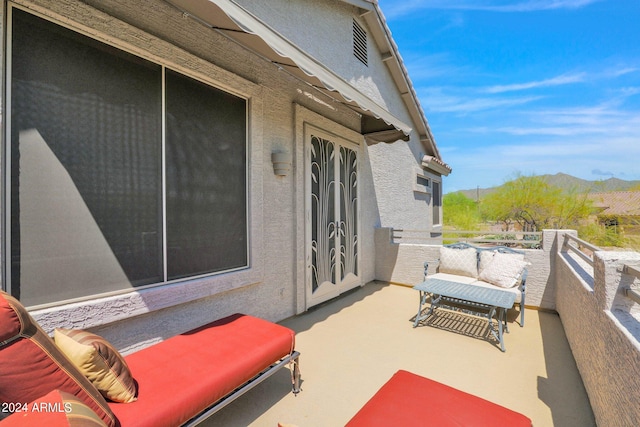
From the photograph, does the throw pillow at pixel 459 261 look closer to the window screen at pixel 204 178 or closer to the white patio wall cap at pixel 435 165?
the window screen at pixel 204 178

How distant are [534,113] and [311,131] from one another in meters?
29.8

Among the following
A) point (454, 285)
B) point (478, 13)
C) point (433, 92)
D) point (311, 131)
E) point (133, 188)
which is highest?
point (433, 92)

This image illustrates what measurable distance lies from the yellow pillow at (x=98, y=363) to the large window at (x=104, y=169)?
1.07 metres

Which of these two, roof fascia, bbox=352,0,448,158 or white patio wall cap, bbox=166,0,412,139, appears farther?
roof fascia, bbox=352,0,448,158

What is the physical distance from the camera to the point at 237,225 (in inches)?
187

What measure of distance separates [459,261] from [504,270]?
3.03ft

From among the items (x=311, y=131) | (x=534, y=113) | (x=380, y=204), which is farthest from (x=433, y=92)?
(x=311, y=131)

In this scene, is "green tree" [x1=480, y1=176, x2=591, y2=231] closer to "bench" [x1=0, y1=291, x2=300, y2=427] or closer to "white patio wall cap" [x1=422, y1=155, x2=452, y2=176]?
"white patio wall cap" [x1=422, y1=155, x2=452, y2=176]

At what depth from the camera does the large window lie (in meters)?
2.73

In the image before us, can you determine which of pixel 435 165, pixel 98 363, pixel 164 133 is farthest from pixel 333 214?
pixel 435 165

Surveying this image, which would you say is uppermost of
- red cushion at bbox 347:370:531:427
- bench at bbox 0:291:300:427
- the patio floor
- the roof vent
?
the roof vent

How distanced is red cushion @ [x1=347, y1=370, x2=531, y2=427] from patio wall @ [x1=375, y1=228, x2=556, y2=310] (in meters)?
5.25

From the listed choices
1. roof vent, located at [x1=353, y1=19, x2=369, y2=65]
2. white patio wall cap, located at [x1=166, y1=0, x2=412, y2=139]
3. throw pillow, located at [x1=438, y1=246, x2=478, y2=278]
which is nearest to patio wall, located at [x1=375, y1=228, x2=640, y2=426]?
throw pillow, located at [x1=438, y1=246, x2=478, y2=278]

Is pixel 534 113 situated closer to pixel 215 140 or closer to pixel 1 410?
pixel 215 140
